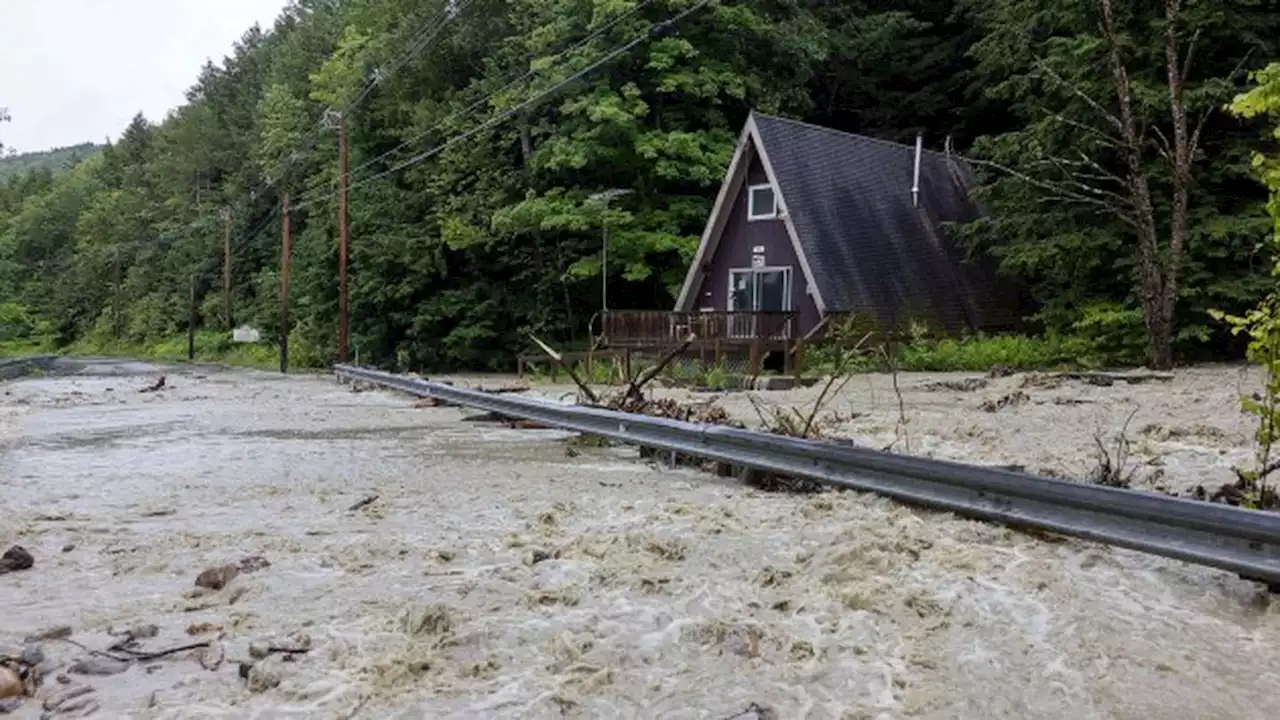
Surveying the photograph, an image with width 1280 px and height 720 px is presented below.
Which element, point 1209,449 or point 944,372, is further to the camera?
point 944,372

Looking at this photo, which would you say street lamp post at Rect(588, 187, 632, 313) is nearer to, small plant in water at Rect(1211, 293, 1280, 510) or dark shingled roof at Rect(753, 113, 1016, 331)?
dark shingled roof at Rect(753, 113, 1016, 331)

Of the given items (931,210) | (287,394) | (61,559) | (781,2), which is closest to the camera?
(61,559)

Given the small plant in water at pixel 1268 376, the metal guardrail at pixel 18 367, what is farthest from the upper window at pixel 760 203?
the metal guardrail at pixel 18 367

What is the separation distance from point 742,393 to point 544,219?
14.5 metres

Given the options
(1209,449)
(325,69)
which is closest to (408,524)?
(1209,449)

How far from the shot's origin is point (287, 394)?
20.9 metres

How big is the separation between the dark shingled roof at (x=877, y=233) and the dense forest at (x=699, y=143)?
70.7 inches

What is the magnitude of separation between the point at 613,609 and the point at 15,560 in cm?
323

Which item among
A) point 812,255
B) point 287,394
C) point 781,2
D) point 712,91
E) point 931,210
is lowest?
point 287,394

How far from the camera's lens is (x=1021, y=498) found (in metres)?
5.01

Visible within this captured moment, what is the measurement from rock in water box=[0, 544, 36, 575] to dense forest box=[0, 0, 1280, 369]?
6826mm

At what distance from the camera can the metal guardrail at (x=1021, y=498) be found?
12.8ft

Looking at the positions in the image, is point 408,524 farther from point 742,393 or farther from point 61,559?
point 742,393

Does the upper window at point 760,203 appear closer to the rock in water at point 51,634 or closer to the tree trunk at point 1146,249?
the tree trunk at point 1146,249
